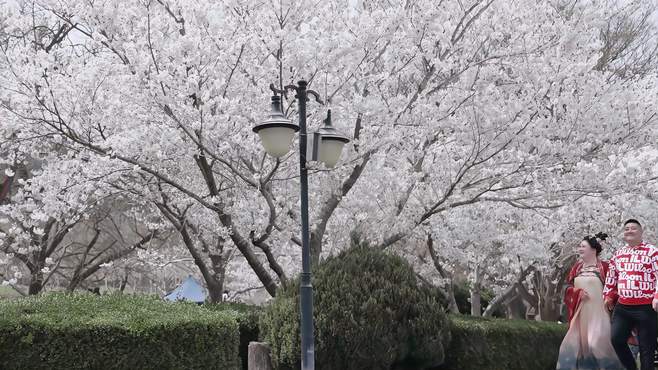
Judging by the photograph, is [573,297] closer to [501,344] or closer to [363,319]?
[363,319]

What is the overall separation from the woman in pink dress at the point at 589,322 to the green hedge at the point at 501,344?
2.16m

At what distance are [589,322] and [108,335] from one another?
4.85m

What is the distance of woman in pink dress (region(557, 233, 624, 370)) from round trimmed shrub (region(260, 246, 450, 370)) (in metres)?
1.60

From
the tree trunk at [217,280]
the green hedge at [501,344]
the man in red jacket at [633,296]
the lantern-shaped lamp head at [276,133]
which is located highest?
the lantern-shaped lamp head at [276,133]

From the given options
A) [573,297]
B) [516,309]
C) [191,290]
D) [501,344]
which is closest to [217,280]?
[501,344]

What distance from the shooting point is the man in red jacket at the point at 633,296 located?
23.0ft

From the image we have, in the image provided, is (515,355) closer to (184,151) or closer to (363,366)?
(363,366)

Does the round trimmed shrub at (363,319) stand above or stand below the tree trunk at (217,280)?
below

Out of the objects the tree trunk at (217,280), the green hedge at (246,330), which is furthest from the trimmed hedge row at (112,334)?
the tree trunk at (217,280)

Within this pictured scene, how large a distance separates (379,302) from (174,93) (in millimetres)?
3626

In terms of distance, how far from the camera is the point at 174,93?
8992 mm

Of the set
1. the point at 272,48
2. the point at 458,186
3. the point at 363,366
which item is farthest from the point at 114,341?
the point at 458,186

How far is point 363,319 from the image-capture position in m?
8.08

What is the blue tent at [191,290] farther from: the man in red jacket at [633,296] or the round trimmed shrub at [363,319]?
the man in red jacket at [633,296]
